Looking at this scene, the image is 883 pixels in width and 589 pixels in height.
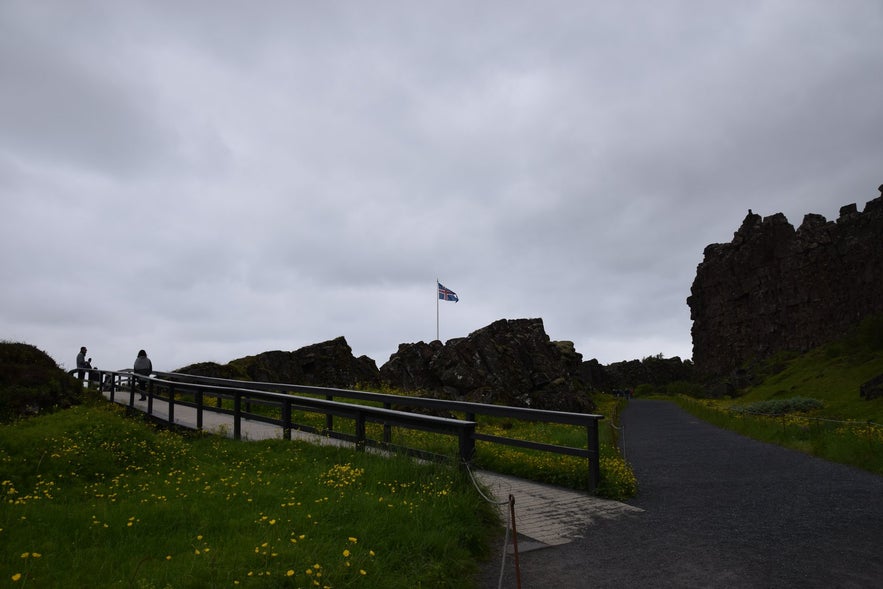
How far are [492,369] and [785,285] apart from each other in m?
71.4

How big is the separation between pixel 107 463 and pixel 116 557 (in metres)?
5.22

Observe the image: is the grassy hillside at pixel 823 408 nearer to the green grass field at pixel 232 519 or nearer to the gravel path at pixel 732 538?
the gravel path at pixel 732 538

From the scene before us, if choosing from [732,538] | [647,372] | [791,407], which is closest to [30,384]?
[732,538]

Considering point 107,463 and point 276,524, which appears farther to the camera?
point 107,463

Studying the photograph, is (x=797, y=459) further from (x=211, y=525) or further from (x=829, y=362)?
(x=829, y=362)

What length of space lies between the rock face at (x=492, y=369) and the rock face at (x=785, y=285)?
53.2 meters

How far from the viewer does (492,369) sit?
3266cm

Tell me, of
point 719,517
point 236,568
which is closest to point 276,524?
point 236,568

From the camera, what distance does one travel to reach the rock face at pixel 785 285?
74.7 m

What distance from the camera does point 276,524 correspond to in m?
6.47

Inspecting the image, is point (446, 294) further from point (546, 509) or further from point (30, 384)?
point (546, 509)

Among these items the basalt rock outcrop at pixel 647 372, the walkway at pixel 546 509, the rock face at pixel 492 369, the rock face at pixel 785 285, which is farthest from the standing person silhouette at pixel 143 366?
the basalt rock outcrop at pixel 647 372

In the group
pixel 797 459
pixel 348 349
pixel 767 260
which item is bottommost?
pixel 797 459

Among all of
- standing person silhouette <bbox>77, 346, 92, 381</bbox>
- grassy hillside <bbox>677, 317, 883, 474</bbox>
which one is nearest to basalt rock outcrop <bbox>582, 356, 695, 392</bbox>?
grassy hillside <bbox>677, 317, 883, 474</bbox>
